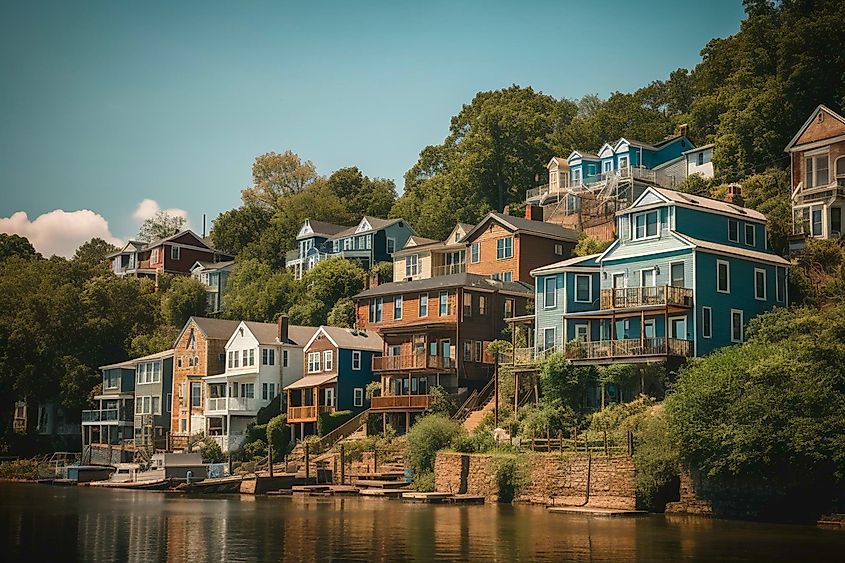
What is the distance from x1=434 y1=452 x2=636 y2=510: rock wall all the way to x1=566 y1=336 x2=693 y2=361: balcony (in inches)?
271

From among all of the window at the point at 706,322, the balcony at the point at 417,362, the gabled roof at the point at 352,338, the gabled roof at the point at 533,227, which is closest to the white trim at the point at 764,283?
the window at the point at 706,322

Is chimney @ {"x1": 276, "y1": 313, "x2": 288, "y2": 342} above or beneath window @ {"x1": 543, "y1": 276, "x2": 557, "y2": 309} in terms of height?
beneath

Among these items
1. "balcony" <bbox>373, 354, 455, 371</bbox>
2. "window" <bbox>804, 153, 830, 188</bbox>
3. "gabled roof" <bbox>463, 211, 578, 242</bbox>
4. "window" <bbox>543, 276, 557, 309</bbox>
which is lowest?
"balcony" <bbox>373, 354, 455, 371</bbox>

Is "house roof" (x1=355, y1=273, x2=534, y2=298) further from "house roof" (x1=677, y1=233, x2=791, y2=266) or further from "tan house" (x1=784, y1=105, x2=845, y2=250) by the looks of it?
"tan house" (x1=784, y1=105, x2=845, y2=250)

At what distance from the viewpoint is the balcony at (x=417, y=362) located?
70562 millimetres

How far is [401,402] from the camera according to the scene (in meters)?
70.2

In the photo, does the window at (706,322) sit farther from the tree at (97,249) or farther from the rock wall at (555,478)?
the tree at (97,249)

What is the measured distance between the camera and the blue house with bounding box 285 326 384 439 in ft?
254

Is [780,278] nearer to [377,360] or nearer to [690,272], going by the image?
[690,272]

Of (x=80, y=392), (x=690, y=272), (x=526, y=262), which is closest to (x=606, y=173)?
(x=526, y=262)

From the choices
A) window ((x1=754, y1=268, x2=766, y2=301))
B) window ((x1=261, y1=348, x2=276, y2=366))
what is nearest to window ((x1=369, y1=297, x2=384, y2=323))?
window ((x1=261, y1=348, x2=276, y2=366))

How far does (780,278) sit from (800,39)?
2056cm

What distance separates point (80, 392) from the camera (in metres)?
99.9

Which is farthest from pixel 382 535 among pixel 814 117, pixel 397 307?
pixel 814 117
